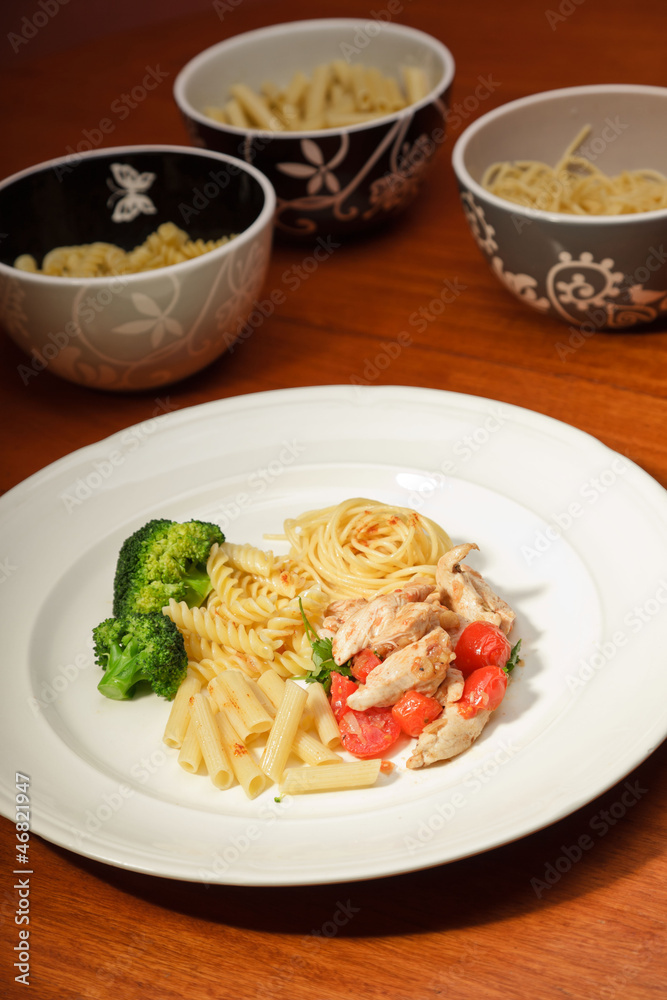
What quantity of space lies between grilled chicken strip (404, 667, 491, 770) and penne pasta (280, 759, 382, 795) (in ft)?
0.31

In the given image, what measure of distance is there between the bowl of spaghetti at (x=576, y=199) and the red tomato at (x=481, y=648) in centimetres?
Answer: 147

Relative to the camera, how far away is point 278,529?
2.78 metres

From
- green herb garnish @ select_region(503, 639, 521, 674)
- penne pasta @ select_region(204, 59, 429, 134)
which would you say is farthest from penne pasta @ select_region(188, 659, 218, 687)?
penne pasta @ select_region(204, 59, 429, 134)

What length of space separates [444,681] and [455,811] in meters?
0.37

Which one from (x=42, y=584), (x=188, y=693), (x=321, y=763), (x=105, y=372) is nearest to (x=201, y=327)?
(x=105, y=372)

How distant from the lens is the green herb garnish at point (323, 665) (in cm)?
232

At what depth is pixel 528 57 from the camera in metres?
5.29

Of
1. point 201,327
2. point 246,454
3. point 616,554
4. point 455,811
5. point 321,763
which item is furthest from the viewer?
point 201,327

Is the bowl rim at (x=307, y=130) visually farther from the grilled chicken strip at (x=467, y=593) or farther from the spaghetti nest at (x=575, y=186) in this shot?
the grilled chicken strip at (x=467, y=593)

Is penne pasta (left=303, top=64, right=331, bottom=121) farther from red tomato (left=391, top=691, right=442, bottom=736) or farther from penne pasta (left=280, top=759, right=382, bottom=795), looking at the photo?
penne pasta (left=280, top=759, right=382, bottom=795)

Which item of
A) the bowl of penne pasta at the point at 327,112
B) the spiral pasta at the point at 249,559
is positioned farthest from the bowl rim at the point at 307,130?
the spiral pasta at the point at 249,559

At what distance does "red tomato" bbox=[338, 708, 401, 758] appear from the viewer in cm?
210

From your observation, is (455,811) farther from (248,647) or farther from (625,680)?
(248,647)

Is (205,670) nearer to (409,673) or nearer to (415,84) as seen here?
(409,673)
